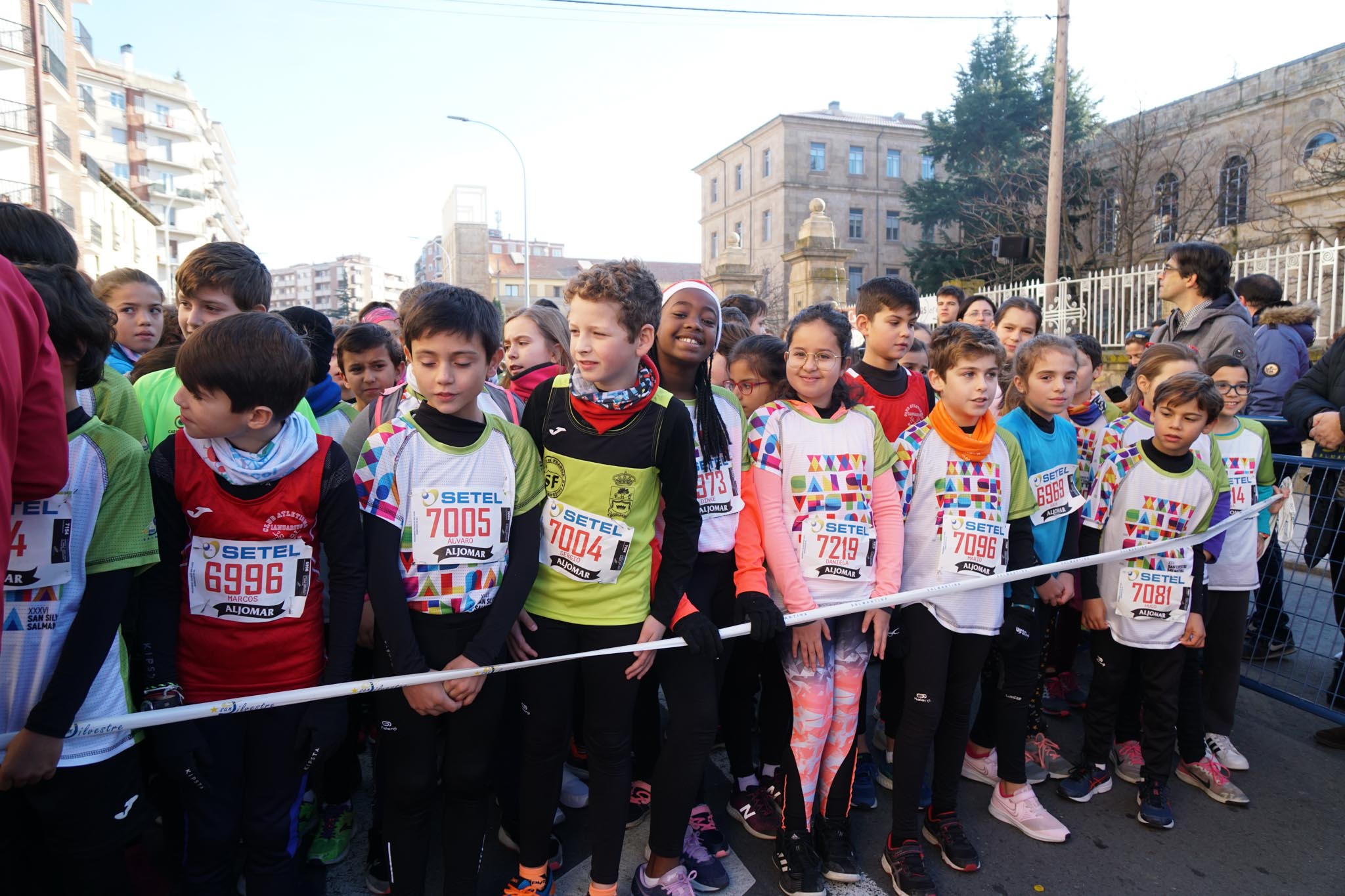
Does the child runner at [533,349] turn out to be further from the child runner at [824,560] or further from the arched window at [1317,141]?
the arched window at [1317,141]

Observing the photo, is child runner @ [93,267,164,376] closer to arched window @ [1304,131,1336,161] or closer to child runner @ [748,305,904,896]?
child runner @ [748,305,904,896]

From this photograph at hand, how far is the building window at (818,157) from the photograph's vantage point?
4881 cm

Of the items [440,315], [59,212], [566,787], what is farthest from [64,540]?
[59,212]

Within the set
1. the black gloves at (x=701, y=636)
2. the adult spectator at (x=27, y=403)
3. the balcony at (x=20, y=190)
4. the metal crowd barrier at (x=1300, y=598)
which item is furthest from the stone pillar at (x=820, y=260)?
the balcony at (x=20, y=190)

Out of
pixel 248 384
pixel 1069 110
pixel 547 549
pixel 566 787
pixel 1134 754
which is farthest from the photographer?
pixel 1069 110

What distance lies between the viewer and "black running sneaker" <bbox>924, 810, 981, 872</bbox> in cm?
276

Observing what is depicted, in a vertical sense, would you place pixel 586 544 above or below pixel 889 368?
below

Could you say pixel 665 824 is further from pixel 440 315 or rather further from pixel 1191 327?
pixel 1191 327

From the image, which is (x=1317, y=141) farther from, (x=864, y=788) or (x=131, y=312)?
(x=131, y=312)

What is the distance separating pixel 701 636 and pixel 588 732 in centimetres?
49

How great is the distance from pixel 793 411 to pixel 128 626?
223cm

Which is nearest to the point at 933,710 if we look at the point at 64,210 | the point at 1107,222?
the point at 1107,222

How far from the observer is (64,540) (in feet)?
6.22

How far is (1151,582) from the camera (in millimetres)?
3191
